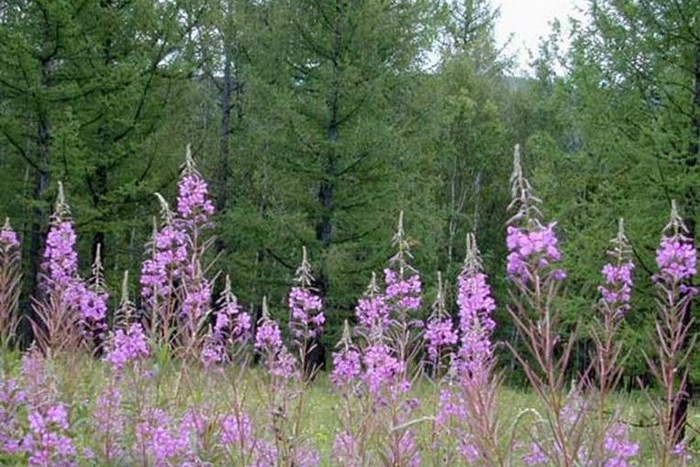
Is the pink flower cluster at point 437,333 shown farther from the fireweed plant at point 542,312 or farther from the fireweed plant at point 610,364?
the fireweed plant at point 542,312

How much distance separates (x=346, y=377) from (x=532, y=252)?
214cm

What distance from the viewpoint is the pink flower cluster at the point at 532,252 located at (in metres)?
2.06

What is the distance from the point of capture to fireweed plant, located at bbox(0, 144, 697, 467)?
2121 mm

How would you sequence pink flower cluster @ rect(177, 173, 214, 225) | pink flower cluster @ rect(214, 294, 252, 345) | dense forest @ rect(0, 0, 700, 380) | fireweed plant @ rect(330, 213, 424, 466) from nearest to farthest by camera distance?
fireweed plant @ rect(330, 213, 424, 466) → pink flower cluster @ rect(177, 173, 214, 225) → pink flower cluster @ rect(214, 294, 252, 345) → dense forest @ rect(0, 0, 700, 380)

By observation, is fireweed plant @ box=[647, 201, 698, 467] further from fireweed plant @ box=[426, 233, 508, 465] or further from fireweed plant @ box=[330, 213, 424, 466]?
fireweed plant @ box=[330, 213, 424, 466]

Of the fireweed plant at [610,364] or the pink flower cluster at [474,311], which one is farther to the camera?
the pink flower cluster at [474,311]

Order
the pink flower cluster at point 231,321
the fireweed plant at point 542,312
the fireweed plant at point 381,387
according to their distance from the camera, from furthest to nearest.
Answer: the pink flower cluster at point 231,321 < the fireweed plant at point 381,387 < the fireweed plant at point 542,312

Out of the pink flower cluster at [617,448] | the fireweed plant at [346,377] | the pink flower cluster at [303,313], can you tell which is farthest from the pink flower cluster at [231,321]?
the pink flower cluster at [617,448]

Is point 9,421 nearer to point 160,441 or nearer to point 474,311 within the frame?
point 160,441

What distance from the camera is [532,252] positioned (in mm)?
2070

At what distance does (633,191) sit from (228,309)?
6.43 m

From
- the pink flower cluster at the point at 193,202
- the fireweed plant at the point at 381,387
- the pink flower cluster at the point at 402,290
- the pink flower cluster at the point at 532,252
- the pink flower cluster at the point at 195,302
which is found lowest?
the fireweed plant at the point at 381,387

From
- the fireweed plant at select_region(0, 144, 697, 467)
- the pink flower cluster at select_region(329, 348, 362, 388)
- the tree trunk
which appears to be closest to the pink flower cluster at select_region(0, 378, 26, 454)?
the fireweed plant at select_region(0, 144, 697, 467)

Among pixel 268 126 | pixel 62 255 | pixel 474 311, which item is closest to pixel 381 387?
pixel 474 311
